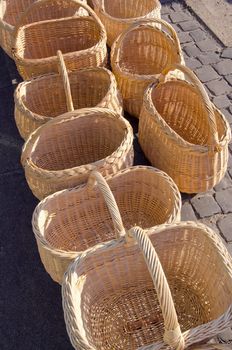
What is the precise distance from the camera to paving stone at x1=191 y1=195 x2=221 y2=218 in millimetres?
2824

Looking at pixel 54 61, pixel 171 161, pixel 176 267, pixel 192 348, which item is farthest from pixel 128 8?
pixel 192 348

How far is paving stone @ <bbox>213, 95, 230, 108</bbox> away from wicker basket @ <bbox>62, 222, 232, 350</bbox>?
1659mm

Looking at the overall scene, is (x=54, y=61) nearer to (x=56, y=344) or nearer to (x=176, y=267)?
(x=176, y=267)

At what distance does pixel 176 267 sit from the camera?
229cm

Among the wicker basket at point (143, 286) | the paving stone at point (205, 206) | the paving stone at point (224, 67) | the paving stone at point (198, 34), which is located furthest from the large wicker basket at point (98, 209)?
the paving stone at point (198, 34)

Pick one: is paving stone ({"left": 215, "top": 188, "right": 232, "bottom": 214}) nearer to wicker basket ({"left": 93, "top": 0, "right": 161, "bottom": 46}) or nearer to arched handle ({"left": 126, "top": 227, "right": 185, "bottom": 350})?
arched handle ({"left": 126, "top": 227, "right": 185, "bottom": 350})

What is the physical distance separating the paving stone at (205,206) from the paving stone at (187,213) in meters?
0.03

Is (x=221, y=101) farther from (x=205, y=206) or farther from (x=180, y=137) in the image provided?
(x=180, y=137)

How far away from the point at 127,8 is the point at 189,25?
2.38 feet

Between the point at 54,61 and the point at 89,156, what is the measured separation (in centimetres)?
71

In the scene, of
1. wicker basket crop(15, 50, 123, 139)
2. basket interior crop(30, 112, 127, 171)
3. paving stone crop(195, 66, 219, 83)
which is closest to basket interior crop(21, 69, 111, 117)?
wicker basket crop(15, 50, 123, 139)

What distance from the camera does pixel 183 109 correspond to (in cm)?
301

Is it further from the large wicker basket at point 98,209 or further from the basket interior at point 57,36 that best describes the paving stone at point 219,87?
the large wicker basket at point 98,209

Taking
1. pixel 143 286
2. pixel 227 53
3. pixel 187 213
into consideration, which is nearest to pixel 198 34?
pixel 227 53
